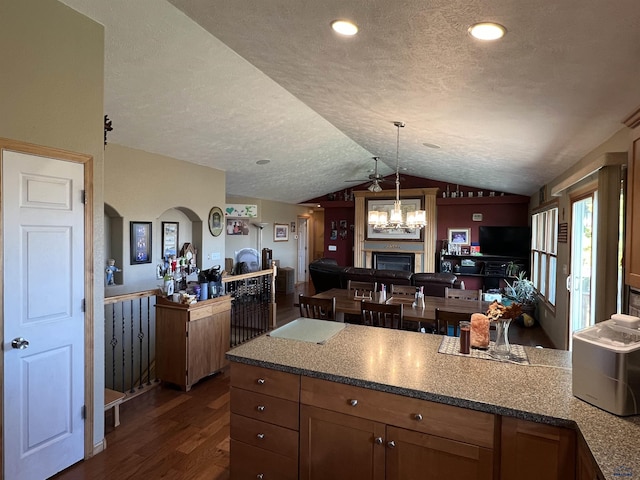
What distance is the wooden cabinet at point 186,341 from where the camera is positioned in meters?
3.60

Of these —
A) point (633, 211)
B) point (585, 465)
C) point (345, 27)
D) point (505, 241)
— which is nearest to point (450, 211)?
point (505, 241)

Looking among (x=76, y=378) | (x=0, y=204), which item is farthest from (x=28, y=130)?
(x=76, y=378)

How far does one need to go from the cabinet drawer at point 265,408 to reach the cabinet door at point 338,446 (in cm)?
6

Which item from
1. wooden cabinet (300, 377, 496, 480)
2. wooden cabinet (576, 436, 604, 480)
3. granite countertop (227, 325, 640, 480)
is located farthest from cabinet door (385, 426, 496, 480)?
wooden cabinet (576, 436, 604, 480)

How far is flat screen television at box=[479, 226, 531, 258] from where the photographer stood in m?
7.89

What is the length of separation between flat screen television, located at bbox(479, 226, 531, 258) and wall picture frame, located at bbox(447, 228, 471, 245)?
1.55 feet

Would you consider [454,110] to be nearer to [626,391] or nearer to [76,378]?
[626,391]

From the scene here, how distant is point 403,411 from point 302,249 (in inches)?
416

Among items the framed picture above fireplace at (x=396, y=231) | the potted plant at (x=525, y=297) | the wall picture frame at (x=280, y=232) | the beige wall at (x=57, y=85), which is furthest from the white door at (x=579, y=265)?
the wall picture frame at (x=280, y=232)

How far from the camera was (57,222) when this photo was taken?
7.85 feet

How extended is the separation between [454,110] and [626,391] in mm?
2330

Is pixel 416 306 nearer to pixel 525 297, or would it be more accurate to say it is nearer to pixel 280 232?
pixel 525 297

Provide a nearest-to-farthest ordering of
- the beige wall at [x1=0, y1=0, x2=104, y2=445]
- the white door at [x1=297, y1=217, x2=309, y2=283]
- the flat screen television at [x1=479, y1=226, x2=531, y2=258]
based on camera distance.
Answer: the beige wall at [x1=0, y1=0, x2=104, y2=445] → the flat screen television at [x1=479, y1=226, x2=531, y2=258] → the white door at [x1=297, y1=217, x2=309, y2=283]

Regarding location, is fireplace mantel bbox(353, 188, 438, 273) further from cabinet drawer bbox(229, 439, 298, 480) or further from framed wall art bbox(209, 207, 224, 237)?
cabinet drawer bbox(229, 439, 298, 480)
